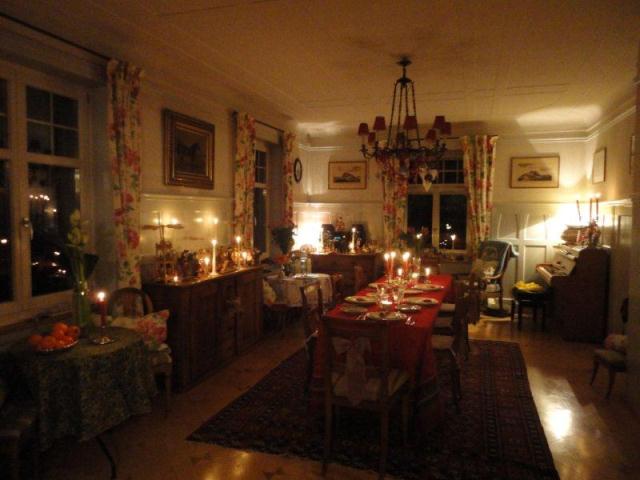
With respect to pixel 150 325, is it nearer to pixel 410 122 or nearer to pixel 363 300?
pixel 363 300

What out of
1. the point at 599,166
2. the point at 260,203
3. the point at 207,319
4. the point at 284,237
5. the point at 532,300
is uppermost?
the point at 599,166

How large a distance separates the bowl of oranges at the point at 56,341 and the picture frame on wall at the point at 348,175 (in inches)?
240

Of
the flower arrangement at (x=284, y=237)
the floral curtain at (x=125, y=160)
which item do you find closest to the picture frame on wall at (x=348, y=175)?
the flower arrangement at (x=284, y=237)

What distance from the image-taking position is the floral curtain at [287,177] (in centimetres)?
701

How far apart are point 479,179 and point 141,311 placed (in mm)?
5763

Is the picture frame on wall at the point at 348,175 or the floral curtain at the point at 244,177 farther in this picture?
the picture frame on wall at the point at 348,175

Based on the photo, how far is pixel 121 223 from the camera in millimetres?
3949

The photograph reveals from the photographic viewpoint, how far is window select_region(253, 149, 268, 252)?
688cm

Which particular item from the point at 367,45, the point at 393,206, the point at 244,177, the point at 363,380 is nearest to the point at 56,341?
the point at 363,380

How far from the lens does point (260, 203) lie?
7.00 meters

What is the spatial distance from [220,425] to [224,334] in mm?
1383

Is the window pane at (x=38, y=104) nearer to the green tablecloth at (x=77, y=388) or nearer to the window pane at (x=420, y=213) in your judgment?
the green tablecloth at (x=77, y=388)

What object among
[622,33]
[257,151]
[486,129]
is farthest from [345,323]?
[486,129]

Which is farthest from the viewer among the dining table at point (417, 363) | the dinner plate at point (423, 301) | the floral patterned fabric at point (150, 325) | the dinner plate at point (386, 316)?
the dinner plate at point (423, 301)
